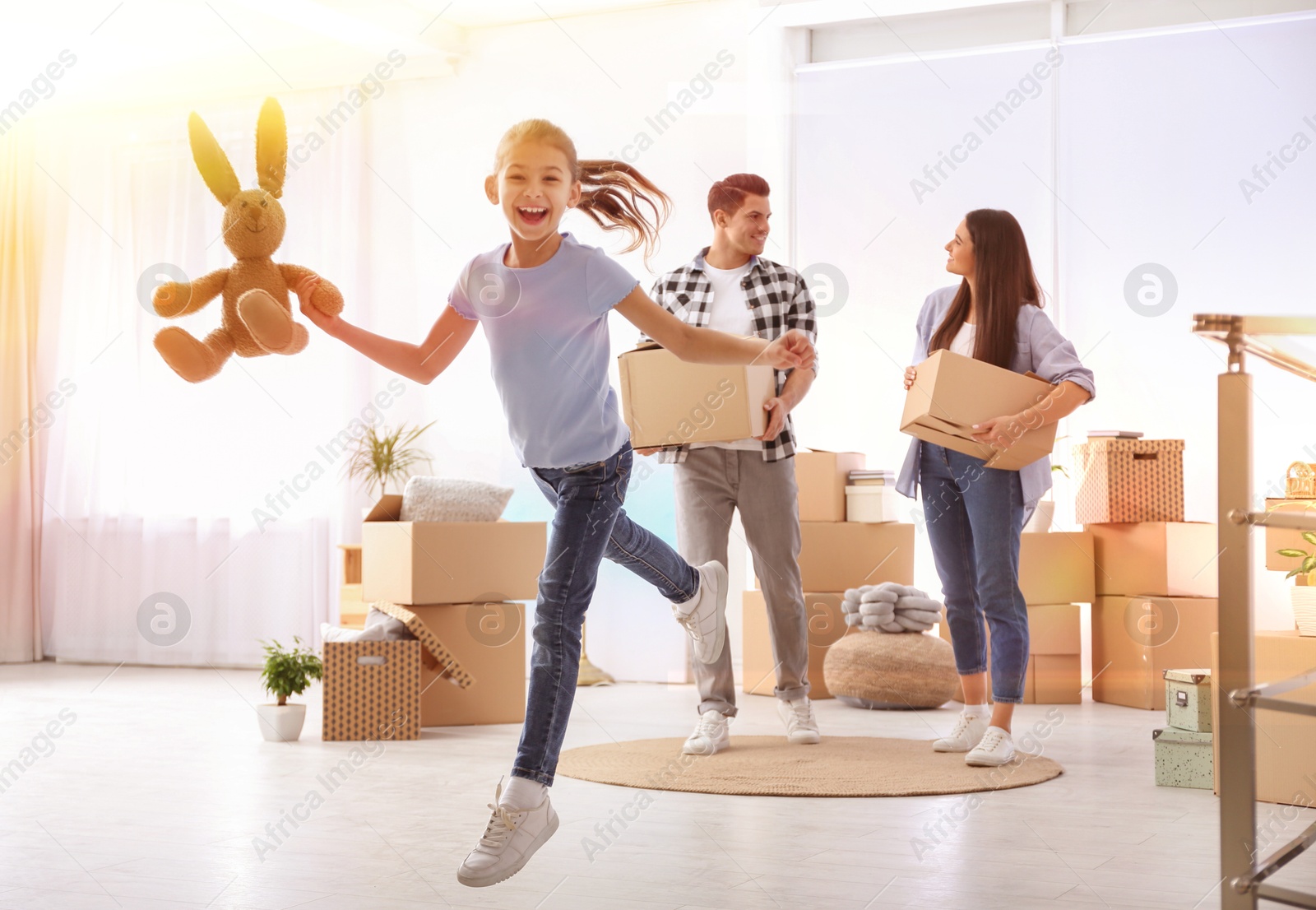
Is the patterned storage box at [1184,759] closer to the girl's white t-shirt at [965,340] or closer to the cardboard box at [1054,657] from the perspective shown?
the girl's white t-shirt at [965,340]

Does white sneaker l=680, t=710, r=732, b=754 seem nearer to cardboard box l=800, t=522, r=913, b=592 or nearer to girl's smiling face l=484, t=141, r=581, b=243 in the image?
girl's smiling face l=484, t=141, r=581, b=243

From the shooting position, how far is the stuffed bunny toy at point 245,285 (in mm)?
1717

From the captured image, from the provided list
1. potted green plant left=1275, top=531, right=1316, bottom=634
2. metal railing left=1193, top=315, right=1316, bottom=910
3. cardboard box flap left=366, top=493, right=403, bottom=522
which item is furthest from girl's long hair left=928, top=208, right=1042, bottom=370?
cardboard box flap left=366, top=493, right=403, bottom=522

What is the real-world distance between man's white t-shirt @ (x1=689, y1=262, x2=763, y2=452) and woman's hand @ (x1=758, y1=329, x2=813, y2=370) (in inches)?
41.9

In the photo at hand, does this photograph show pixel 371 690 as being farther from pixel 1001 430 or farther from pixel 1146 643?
pixel 1146 643

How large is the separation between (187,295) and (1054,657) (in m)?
3.26

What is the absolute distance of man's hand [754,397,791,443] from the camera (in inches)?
111

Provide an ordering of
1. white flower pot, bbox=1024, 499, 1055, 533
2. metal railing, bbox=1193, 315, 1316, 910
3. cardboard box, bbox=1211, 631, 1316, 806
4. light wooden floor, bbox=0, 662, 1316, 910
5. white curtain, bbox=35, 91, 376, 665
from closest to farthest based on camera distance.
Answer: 1. metal railing, bbox=1193, 315, 1316, 910
2. light wooden floor, bbox=0, 662, 1316, 910
3. cardboard box, bbox=1211, 631, 1316, 806
4. white flower pot, bbox=1024, 499, 1055, 533
5. white curtain, bbox=35, 91, 376, 665

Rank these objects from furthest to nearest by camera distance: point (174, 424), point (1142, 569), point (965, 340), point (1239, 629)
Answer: point (174, 424), point (1142, 569), point (965, 340), point (1239, 629)

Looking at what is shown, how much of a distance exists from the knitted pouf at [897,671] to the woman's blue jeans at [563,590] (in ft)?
7.72

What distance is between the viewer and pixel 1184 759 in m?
2.57

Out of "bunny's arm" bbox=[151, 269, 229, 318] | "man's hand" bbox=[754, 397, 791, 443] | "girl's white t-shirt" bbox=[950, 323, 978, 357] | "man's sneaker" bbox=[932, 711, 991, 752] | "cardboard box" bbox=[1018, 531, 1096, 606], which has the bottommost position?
"man's sneaker" bbox=[932, 711, 991, 752]

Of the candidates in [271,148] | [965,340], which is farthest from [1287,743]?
[271,148]

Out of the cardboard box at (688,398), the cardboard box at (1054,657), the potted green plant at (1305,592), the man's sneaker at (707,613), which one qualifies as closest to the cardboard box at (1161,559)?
the cardboard box at (1054,657)
